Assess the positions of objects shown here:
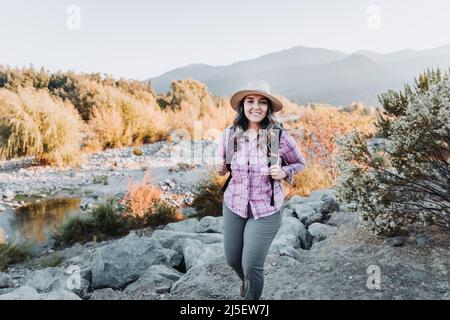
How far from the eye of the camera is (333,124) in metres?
8.89

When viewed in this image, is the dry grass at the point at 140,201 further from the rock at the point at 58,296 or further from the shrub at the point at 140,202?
the rock at the point at 58,296

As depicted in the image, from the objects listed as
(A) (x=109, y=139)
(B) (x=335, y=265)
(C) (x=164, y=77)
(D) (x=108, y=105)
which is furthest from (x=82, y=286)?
(C) (x=164, y=77)

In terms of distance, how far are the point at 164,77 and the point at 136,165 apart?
3102 inches

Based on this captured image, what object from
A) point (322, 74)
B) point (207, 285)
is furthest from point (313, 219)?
point (322, 74)

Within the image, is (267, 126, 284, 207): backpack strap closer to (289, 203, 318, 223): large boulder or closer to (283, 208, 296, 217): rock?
(289, 203, 318, 223): large boulder

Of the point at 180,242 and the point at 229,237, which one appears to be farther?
the point at 180,242

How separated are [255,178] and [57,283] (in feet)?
8.45

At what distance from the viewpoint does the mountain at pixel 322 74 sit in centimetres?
7142

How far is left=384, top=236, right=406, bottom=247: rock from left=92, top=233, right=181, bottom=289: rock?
2.30 meters

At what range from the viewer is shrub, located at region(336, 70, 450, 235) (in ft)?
10.8

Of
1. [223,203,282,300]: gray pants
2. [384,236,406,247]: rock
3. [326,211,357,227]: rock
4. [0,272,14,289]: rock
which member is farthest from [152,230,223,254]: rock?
[384,236,406,247]: rock

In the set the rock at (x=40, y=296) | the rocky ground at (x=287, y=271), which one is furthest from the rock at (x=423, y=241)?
the rock at (x=40, y=296)
